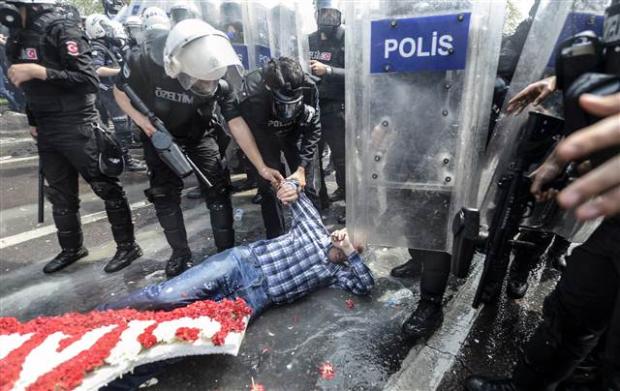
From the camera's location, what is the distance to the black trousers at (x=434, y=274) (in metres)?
1.84

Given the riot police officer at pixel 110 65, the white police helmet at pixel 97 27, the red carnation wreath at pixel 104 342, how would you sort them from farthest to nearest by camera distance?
the white police helmet at pixel 97 27, the riot police officer at pixel 110 65, the red carnation wreath at pixel 104 342

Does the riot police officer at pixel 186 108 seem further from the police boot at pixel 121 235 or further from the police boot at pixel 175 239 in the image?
the police boot at pixel 121 235

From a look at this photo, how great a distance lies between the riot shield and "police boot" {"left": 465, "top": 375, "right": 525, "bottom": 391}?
1.81ft

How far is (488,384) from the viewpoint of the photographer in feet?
5.05

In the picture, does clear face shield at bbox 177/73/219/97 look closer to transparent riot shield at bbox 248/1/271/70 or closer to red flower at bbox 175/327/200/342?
red flower at bbox 175/327/200/342

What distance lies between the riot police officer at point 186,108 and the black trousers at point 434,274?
1223 mm

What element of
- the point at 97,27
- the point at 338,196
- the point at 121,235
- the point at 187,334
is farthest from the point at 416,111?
the point at 97,27

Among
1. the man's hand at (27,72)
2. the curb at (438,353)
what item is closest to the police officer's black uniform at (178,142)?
the man's hand at (27,72)

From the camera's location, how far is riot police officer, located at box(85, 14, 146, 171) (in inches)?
213

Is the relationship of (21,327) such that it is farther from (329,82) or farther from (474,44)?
(329,82)

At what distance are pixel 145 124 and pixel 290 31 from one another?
196 cm

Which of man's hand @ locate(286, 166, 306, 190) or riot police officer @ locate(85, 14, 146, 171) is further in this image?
riot police officer @ locate(85, 14, 146, 171)

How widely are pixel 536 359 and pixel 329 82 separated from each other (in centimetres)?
288

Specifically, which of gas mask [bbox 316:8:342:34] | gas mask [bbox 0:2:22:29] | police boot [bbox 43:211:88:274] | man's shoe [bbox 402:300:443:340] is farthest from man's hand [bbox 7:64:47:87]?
man's shoe [bbox 402:300:443:340]
